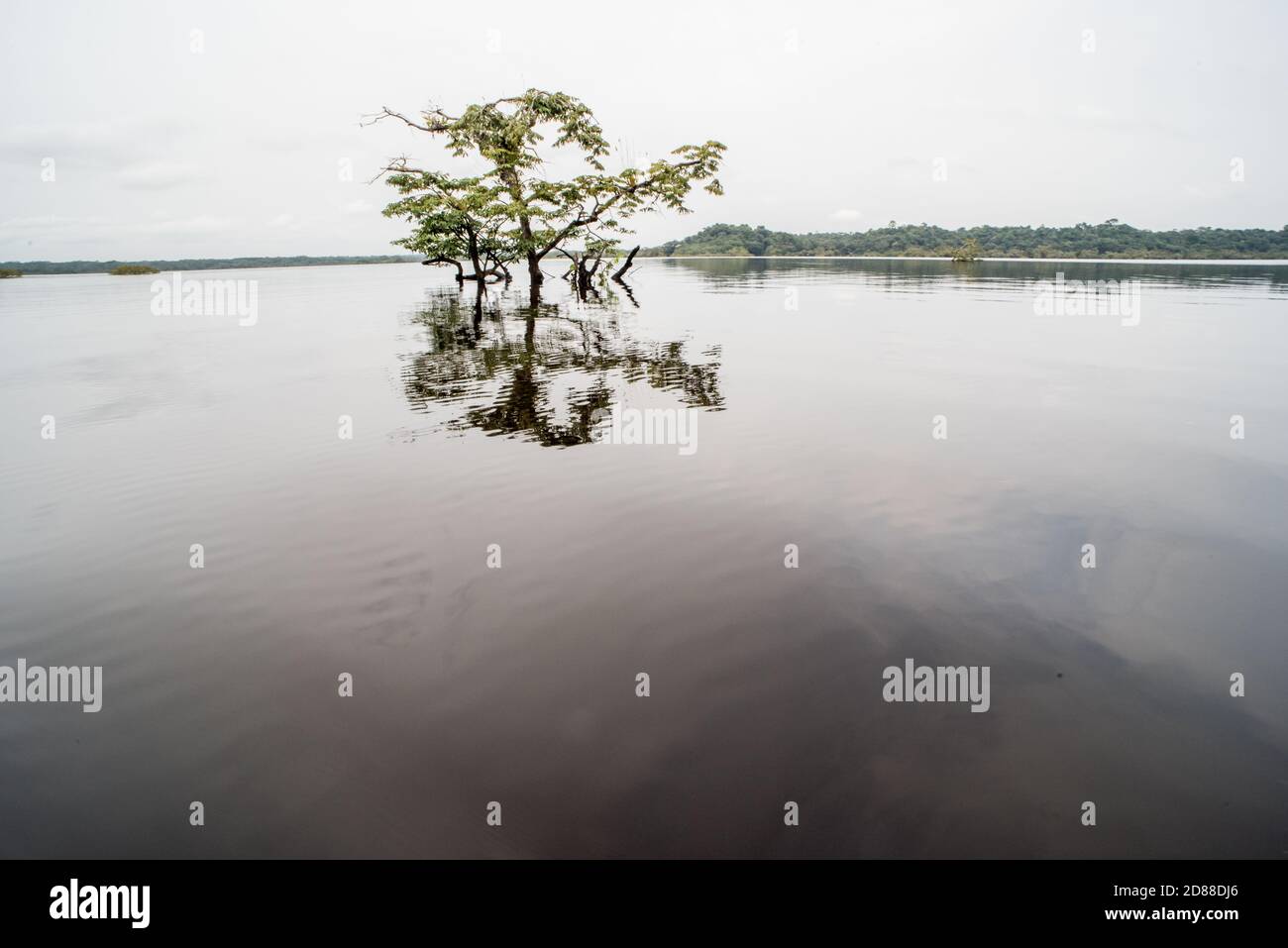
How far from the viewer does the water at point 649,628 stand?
503cm

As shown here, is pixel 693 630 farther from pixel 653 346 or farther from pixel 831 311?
pixel 831 311

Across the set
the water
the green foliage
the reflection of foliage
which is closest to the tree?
the reflection of foliage

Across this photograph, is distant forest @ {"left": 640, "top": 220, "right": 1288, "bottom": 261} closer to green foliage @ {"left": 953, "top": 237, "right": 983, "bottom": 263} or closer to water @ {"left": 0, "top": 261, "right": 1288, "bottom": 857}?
green foliage @ {"left": 953, "top": 237, "right": 983, "bottom": 263}

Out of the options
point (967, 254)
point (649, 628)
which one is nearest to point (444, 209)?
point (649, 628)

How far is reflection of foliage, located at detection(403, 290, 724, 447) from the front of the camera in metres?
16.5

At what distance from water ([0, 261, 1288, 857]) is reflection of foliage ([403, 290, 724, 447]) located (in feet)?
1.56

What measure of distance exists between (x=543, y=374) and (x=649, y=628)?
16.0m

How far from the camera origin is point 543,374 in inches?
867

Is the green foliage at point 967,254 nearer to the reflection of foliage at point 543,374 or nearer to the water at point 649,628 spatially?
the reflection of foliage at point 543,374

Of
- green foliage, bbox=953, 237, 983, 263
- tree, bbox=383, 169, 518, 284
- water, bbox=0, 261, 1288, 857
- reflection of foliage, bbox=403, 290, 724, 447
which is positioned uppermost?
green foliage, bbox=953, 237, 983, 263

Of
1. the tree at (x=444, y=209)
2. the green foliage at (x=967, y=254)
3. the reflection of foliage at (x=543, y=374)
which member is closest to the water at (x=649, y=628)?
the reflection of foliage at (x=543, y=374)

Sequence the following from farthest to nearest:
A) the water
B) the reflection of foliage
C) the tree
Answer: the tree, the reflection of foliage, the water

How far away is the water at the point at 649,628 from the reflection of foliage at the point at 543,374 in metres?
0.48

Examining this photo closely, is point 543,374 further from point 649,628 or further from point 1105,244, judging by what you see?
point 1105,244
